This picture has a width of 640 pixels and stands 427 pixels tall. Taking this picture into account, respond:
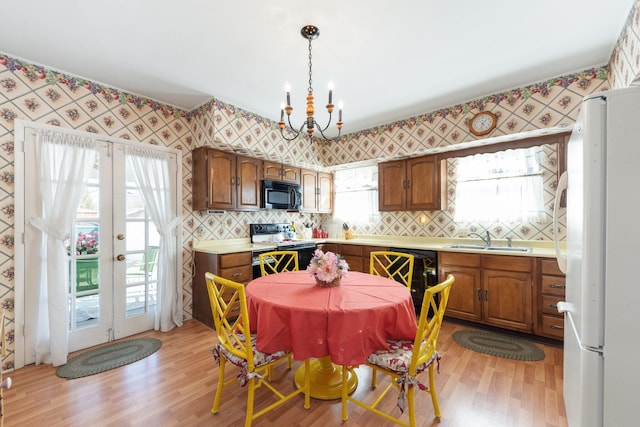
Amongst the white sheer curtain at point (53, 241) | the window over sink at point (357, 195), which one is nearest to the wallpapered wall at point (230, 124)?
the white sheer curtain at point (53, 241)

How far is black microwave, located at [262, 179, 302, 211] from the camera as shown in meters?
3.89

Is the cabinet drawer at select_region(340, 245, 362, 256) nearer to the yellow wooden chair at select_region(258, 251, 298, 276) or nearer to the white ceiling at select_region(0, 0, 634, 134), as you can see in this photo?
the yellow wooden chair at select_region(258, 251, 298, 276)

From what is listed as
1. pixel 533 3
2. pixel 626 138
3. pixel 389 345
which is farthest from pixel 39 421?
pixel 533 3

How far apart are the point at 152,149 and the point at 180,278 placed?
1.54 meters

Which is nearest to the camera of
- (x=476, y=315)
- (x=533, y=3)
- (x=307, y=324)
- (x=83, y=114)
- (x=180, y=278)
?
(x=307, y=324)

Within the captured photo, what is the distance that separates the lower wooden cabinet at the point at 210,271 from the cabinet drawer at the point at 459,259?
2317 mm

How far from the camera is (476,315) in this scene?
307cm

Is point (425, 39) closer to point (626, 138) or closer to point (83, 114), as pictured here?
point (626, 138)

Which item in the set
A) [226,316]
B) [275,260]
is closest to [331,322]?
[226,316]

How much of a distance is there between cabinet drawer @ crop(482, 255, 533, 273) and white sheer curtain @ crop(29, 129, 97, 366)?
4.12 m

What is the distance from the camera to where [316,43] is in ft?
7.10

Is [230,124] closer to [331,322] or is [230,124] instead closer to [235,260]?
[235,260]

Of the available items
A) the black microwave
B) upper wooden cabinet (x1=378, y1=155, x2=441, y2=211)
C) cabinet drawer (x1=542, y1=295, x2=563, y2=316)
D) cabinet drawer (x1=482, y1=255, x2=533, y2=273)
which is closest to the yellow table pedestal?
cabinet drawer (x1=482, y1=255, x2=533, y2=273)

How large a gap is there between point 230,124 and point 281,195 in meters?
1.23
